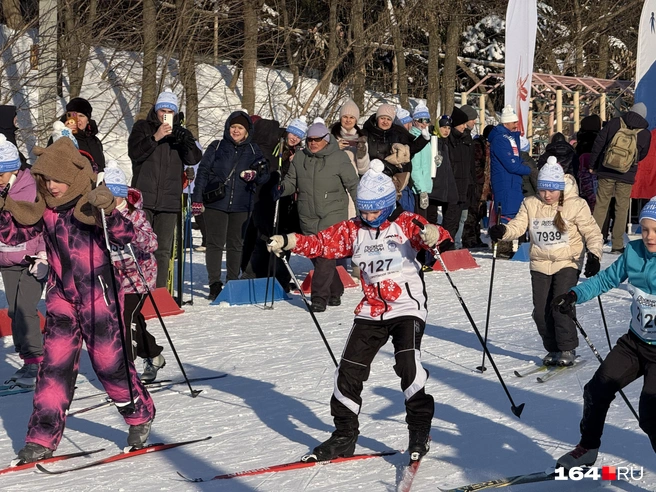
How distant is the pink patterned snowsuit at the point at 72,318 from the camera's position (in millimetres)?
5578

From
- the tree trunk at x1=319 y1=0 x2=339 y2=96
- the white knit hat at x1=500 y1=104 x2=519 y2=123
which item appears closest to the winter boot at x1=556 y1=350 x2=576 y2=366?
the white knit hat at x1=500 y1=104 x2=519 y2=123

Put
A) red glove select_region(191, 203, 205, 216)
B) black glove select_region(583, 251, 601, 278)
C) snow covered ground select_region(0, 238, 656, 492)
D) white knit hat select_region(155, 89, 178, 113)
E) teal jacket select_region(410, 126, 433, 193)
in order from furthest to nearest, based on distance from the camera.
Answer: teal jacket select_region(410, 126, 433, 193)
red glove select_region(191, 203, 205, 216)
white knit hat select_region(155, 89, 178, 113)
black glove select_region(583, 251, 601, 278)
snow covered ground select_region(0, 238, 656, 492)

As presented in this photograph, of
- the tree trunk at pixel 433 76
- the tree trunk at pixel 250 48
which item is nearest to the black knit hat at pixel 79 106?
the tree trunk at pixel 250 48

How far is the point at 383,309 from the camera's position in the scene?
5.52 meters

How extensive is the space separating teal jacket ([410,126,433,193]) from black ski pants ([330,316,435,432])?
682cm

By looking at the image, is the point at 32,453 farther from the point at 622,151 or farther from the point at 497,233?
the point at 622,151

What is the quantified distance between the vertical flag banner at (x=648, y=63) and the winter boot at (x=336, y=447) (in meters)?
11.5

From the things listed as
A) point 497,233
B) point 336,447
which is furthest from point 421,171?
point 336,447

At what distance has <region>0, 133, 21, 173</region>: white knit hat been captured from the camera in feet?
23.0

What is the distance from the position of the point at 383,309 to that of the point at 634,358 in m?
1.31

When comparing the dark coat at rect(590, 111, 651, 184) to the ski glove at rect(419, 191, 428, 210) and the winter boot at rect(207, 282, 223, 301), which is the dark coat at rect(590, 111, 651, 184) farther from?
the winter boot at rect(207, 282, 223, 301)

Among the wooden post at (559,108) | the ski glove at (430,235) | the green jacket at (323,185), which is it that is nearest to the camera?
the ski glove at (430,235)

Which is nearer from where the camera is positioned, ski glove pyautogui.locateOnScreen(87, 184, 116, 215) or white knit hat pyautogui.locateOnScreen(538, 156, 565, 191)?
ski glove pyautogui.locateOnScreen(87, 184, 116, 215)
